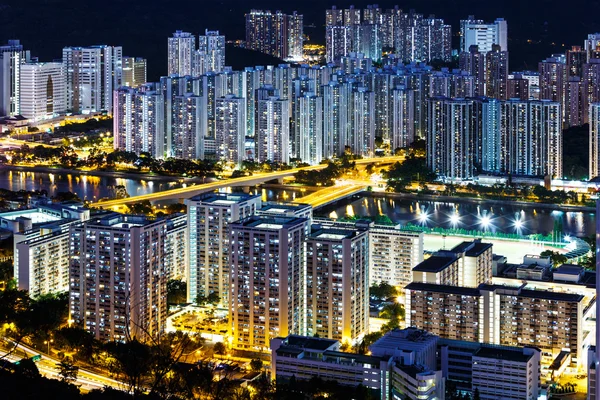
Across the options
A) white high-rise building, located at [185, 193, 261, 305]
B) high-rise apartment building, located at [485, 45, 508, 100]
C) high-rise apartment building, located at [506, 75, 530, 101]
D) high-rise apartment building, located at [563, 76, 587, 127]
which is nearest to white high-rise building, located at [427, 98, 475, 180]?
high-rise apartment building, located at [563, 76, 587, 127]

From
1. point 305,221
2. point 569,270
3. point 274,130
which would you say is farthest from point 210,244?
point 274,130

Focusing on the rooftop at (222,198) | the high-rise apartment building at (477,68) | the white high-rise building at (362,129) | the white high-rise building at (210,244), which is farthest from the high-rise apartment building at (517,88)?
the white high-rise building at (210,244)

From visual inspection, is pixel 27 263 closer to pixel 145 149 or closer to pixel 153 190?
pixel 153 190

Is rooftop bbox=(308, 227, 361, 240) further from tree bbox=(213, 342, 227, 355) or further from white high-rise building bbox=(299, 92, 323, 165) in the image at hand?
white high-rise building bbox=(299, 92, 323, 165)

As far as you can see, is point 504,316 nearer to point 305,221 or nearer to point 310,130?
point 305,221

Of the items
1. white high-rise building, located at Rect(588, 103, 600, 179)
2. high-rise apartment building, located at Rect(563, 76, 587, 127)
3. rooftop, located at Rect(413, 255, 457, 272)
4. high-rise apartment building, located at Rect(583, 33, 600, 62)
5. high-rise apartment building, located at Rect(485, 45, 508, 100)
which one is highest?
high-rise apartment building, located at Rect(583, 33, 600, 62)

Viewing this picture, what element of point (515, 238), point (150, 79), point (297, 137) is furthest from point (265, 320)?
point (150, 79)

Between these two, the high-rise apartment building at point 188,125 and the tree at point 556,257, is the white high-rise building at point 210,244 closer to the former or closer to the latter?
the tree at point 556,257

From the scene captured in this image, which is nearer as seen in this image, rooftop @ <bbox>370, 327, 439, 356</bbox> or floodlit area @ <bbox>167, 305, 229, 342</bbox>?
rooftop @ <bbox>370, 327, 439, 356</bbox>
